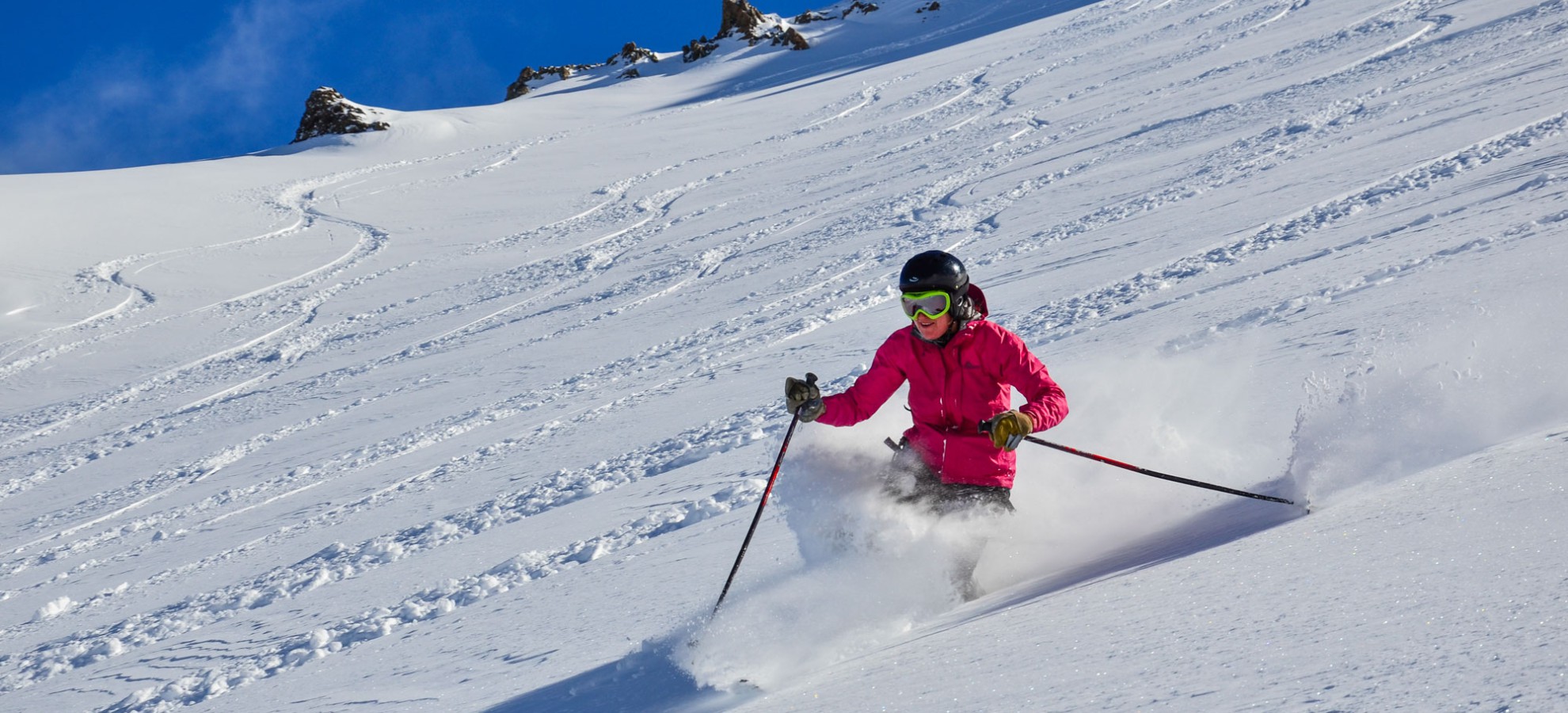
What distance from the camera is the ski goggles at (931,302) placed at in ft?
12.2

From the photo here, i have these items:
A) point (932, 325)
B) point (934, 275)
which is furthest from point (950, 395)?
point (934, 275)

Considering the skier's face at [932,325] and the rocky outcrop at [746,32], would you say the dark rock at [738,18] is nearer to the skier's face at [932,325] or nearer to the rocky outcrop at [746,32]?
the rocky outcrop at [746,32]

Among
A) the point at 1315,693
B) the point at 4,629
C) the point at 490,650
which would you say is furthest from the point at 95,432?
the point at 1315,693

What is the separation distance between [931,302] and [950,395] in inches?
14.5

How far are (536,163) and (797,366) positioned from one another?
18263 mm

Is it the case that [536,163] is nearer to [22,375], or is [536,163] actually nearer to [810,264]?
[22,375]

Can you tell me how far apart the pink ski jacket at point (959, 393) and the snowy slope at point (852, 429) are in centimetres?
20

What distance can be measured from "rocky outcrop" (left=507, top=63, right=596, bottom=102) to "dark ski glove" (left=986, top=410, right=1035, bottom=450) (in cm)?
5495

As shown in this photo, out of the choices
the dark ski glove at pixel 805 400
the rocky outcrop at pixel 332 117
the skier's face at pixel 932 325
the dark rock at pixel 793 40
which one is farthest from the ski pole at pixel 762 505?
the dark rock at pixel 793 40

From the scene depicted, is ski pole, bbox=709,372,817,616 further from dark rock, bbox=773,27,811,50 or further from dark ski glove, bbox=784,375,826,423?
dark rock, bbox=773,27,811,50

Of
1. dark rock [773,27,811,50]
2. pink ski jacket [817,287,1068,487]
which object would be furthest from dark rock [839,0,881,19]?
pink ski jacket [817,287,1068,487]

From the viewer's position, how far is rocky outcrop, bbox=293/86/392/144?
34.1 m

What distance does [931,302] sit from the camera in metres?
3.72

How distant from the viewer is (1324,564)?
255cm
